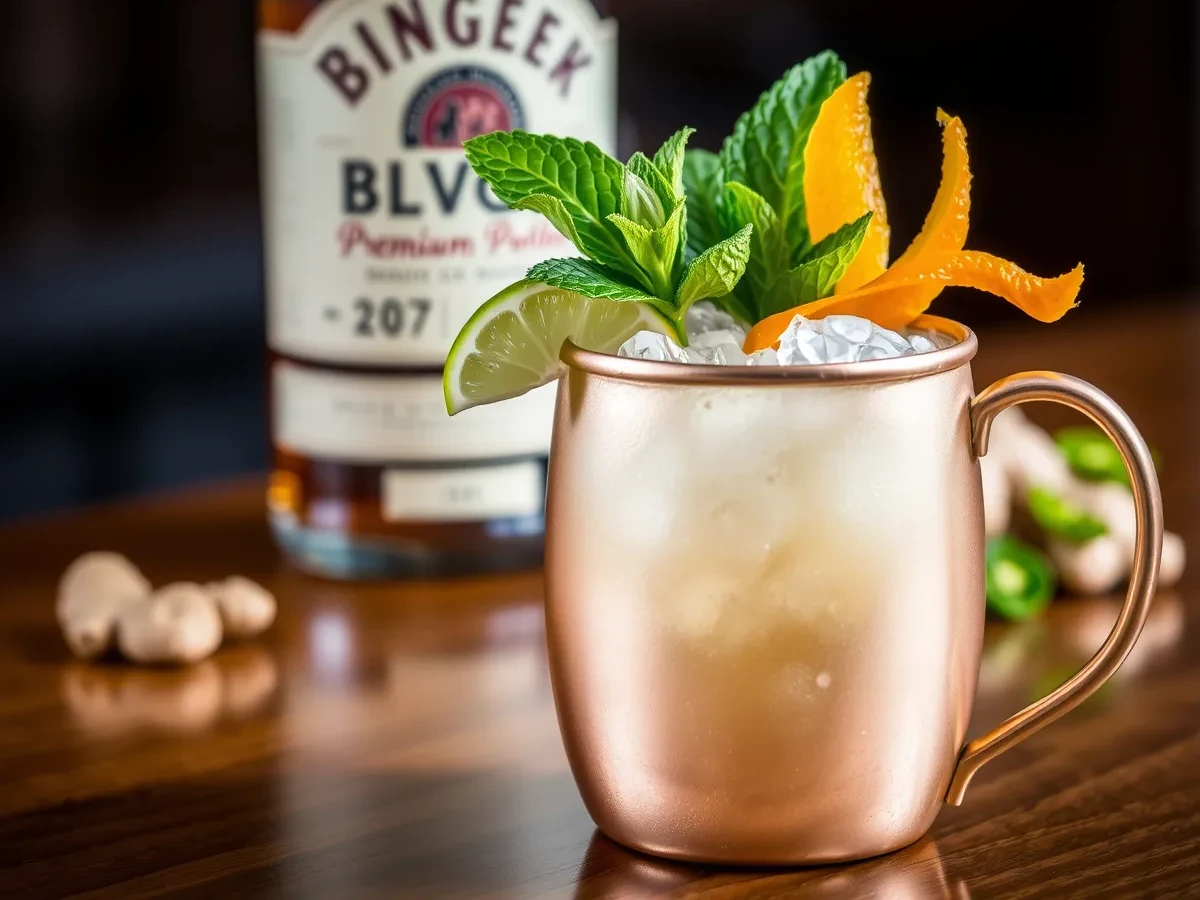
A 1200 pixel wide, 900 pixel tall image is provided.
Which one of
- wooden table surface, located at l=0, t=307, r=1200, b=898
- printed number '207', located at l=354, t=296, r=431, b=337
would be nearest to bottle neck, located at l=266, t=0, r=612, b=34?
printed number '207', located at l=354, t=296, r=431, b=337

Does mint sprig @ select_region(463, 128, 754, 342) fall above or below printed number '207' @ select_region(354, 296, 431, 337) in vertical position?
above

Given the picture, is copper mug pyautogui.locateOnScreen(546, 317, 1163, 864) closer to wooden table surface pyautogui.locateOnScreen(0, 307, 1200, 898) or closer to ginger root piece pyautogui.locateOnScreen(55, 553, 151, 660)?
wooden table surface pyautogui.locateOnScreen(0, 307, 1200, 898)

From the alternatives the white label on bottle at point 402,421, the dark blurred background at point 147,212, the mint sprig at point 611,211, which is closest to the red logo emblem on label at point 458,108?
the white label on bottle at point 402,421

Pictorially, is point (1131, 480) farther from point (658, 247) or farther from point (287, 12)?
point (287, 12)

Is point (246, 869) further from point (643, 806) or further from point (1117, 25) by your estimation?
point (1117, 25)

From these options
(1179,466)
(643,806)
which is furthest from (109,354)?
(643,806)

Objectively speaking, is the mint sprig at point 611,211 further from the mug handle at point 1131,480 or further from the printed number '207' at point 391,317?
the printed number '207' at point 391,317
